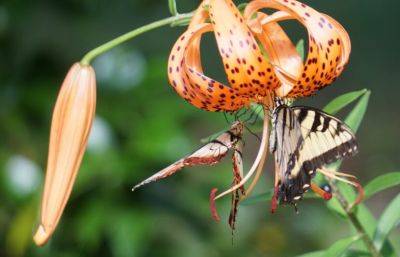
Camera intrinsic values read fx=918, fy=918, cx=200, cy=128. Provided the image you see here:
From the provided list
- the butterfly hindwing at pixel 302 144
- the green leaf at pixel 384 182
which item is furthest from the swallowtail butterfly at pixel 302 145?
the green leaf at pixel 384 182

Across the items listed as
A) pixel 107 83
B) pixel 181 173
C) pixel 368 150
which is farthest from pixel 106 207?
pixel 368 150

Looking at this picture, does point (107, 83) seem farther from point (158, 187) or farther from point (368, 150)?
point (368, 150)

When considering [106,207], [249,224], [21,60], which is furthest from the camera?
[249,224]

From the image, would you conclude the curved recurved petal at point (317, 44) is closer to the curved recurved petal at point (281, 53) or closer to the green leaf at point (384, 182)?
the curved recurved petal at point (281, 53)

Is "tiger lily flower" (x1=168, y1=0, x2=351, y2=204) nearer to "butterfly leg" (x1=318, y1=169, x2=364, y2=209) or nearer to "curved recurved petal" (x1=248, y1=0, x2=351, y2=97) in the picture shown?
"curved recurved petal" (x1=248, y1=0, x2=351, y2=97)

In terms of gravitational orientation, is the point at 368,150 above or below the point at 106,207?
below

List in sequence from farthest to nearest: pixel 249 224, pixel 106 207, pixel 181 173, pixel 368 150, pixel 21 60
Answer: pixel 368 150 < pixel 249 224 < pixel 21 60 < pixel 181 173 < pixel 106 207
